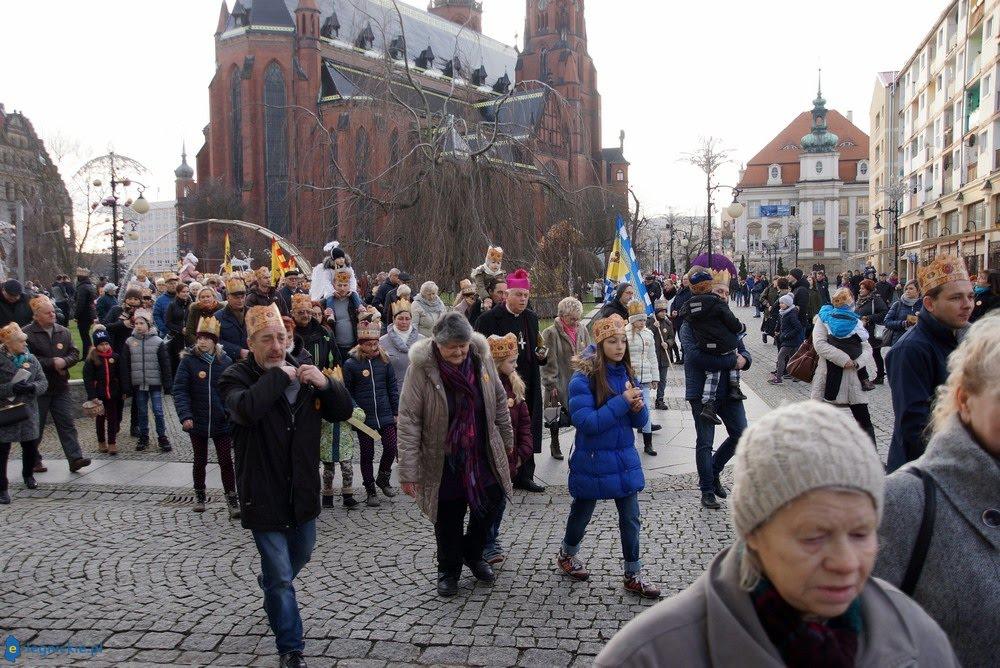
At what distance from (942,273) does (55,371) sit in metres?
8.73

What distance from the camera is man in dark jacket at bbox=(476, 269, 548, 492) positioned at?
25.7 ft

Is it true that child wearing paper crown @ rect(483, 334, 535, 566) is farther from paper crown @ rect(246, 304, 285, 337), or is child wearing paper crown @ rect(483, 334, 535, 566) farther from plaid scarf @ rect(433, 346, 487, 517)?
paper crown @ rect(246, 304, 285, 337)

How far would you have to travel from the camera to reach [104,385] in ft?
32.6

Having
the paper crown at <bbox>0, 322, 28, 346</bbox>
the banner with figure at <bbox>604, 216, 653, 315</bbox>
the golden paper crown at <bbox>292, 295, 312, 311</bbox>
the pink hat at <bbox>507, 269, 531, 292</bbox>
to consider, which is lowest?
the paper crown at <bbox>0, 322, 28, 346</bbox>

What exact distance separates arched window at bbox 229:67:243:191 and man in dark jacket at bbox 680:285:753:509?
57.5 m

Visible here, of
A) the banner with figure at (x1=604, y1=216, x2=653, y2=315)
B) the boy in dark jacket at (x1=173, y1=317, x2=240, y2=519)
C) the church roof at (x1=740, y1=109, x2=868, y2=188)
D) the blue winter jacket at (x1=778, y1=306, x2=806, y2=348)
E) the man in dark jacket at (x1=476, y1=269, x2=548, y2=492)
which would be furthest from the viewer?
the church roof at (x1=740, y1=109, x2=868, y2=188)

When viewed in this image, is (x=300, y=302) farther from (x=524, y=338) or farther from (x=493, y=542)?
(x=493, y=542)

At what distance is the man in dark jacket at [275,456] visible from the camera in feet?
13.6

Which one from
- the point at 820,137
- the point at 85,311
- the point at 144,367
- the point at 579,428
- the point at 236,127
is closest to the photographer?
the point at 579,428

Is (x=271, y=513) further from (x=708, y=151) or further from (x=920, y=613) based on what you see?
(x=708, y=151)

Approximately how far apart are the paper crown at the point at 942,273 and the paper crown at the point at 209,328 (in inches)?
236

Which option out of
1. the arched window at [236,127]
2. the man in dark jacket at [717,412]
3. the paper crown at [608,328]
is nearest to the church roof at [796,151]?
the arched window at [236,127]

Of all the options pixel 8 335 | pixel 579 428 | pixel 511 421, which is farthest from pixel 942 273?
pixel 8 335

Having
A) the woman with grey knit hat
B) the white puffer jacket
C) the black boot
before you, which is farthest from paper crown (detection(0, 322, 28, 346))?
the woman with grey knit hat
